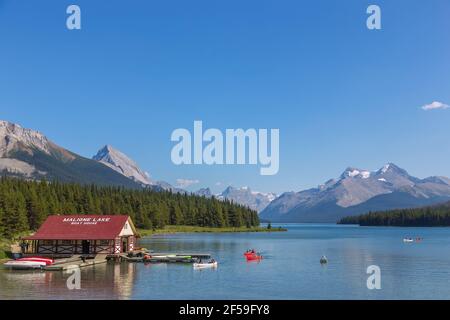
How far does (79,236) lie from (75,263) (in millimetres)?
9992

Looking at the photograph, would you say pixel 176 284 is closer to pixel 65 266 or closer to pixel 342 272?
pixel 65 266

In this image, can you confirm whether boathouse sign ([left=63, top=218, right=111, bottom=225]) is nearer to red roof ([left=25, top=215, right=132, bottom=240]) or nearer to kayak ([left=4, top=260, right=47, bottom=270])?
red roof ([left=25, top=215, right=132, bottom=240])

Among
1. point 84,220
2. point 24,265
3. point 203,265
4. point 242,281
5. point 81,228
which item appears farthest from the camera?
point 84,220

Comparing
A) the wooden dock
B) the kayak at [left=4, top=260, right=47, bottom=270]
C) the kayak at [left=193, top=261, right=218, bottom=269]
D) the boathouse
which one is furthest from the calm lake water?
the boathouse

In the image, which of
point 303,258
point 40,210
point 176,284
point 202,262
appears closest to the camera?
point 176,284

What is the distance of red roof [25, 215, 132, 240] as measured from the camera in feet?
295

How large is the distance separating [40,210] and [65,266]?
59.9 metres

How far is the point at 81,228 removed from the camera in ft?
301

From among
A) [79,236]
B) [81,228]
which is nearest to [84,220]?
[81,228]

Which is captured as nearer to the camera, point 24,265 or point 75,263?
point 24,265

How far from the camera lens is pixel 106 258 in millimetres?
90938

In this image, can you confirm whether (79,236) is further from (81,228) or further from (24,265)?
(24,265)
